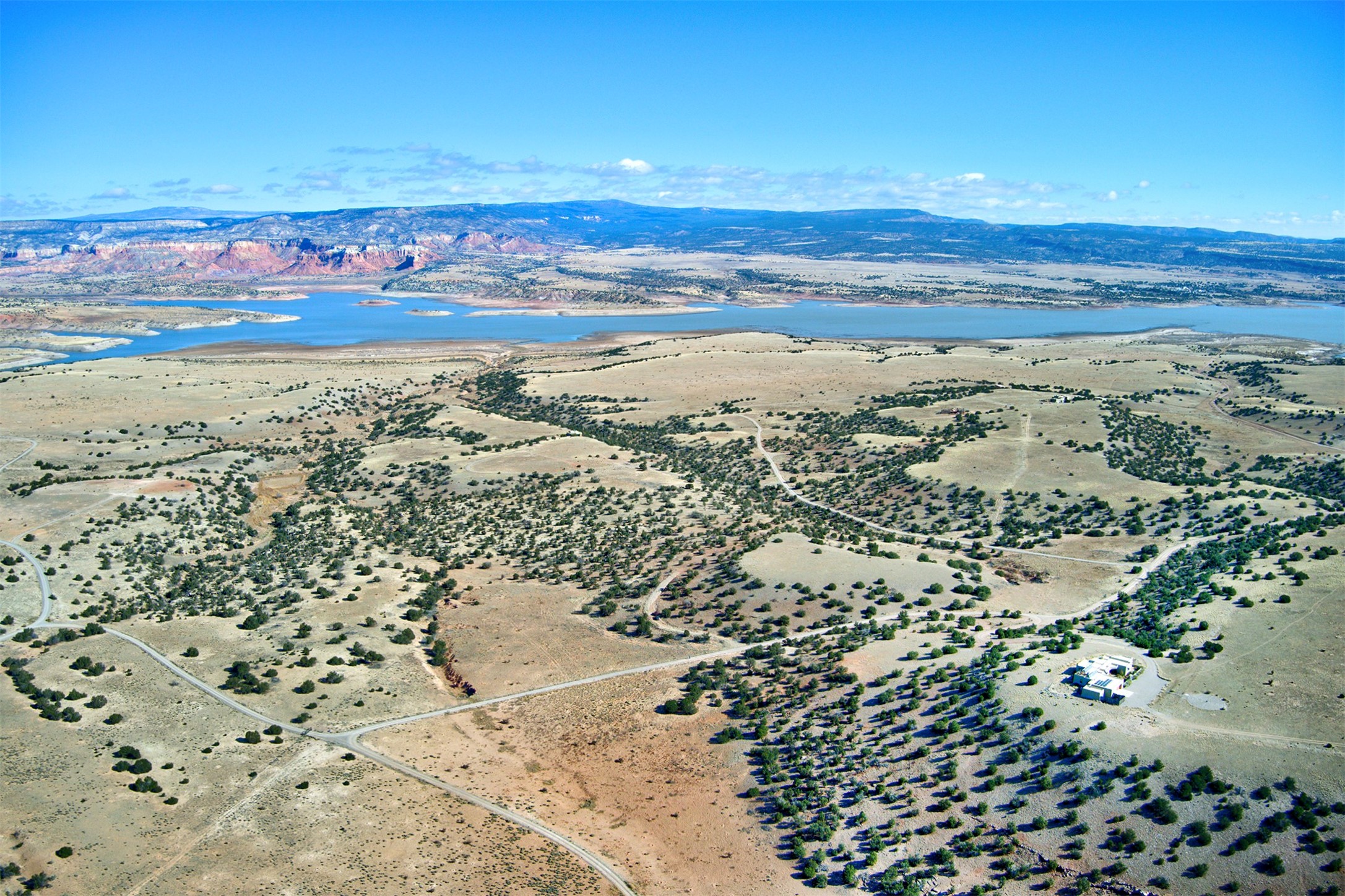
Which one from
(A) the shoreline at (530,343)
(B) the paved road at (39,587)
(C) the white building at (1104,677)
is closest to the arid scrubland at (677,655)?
(B) the paved road at (39,587)

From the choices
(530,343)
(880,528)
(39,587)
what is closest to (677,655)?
(880,528)

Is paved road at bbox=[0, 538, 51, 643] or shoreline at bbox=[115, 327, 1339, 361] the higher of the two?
shoreline at bbox=[115, 327, 1339, 361]

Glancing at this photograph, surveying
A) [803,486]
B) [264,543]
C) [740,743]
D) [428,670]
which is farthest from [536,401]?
[740,743]

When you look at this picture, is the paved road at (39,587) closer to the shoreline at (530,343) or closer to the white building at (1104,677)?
the white building at (1104,677)

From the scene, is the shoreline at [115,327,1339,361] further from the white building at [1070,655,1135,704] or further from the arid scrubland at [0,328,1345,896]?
the white building at [1070,655,1135,704]

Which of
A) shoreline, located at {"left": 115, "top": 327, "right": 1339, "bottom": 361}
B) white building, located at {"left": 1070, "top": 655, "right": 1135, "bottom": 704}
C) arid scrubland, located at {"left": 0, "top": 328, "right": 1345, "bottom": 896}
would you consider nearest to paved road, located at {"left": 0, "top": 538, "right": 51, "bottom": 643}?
arid scrubland, located at {"left": 0, "top": 328, "right": 1345, "bottom": 896}

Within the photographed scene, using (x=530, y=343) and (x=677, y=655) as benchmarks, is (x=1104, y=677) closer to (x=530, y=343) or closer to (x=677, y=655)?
(x=677, y=655)
